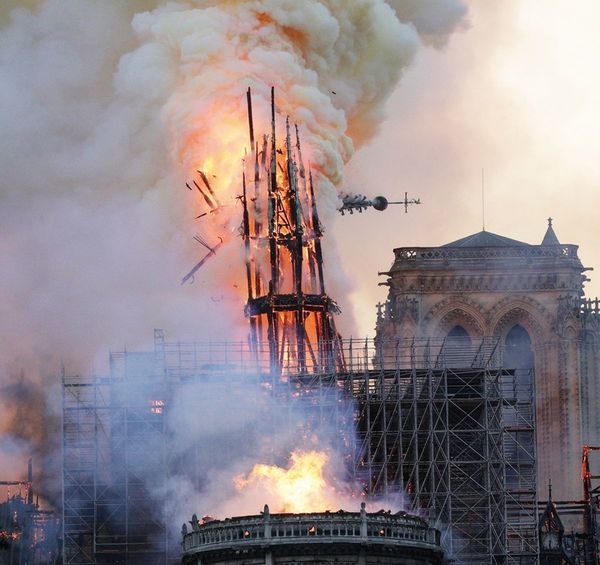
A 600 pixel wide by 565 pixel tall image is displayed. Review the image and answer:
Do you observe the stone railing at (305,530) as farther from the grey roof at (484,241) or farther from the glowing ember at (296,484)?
the grey roof at (484,241)

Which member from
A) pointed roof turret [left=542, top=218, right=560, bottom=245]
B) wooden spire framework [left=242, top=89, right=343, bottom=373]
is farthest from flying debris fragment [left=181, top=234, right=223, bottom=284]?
pointed roof turret [left=542, top=218, right=560, bottom=245]

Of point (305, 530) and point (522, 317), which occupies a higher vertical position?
point (522, 317)

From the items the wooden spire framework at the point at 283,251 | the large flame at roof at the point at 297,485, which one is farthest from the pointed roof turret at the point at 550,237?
the large flame at roof at the point at 297,485

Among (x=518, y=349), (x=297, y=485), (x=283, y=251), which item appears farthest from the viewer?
(x=518, y=349)

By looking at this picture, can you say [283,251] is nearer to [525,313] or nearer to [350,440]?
[350,440]

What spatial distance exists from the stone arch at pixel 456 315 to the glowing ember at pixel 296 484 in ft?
139

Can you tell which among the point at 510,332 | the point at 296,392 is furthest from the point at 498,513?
the point at 510,332

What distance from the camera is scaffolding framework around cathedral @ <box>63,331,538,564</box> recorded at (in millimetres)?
137375

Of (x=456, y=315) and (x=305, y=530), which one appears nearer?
(x=305, y=530)

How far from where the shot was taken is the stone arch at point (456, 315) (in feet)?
581

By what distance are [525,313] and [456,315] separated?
4.41m

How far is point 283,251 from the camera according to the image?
495ft

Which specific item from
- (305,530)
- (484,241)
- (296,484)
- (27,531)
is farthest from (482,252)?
(305,530)

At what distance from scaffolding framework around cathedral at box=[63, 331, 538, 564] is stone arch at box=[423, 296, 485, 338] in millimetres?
34070
